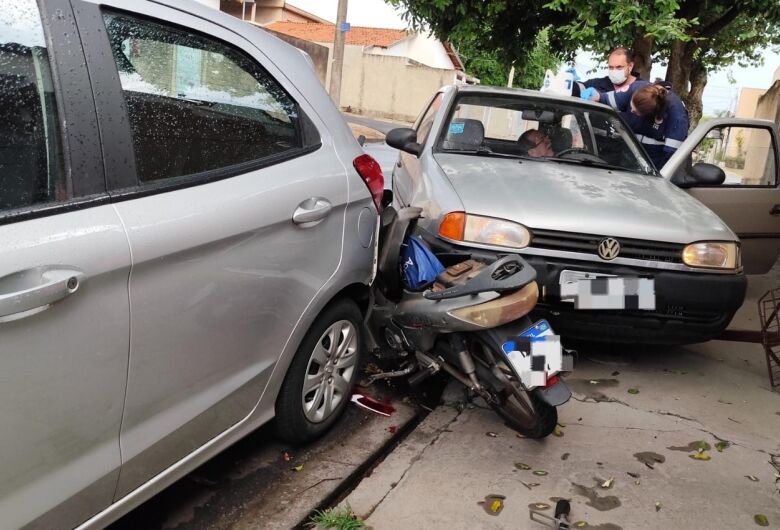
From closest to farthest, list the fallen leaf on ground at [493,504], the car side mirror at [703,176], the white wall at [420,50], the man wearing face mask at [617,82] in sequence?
the fallen leaf on ground at [493,504], the car side mirror at [703,176], the man wearing face mask at [617,82], the white wall at [420,50]

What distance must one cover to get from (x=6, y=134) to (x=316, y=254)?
4.07 ft

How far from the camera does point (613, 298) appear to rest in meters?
3.74

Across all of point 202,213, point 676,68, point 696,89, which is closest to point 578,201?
point 202,213

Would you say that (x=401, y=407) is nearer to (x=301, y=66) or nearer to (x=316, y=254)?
(x=316, y=254)

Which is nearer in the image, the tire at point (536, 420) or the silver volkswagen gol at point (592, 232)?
the tire at point (536, 420)

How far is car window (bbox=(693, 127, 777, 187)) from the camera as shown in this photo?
18.5 ft

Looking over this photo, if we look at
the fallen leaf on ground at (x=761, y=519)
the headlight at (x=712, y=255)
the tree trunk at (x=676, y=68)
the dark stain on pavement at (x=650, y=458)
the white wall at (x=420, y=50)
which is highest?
the white wall at (x=420, y=50)

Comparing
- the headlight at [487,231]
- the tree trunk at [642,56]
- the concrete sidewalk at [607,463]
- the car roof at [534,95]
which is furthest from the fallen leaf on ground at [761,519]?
the tree trunk at [642,56]

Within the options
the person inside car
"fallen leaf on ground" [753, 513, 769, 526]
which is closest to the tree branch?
the person inside car

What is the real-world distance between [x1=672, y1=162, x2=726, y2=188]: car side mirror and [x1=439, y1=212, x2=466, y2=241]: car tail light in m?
2.11

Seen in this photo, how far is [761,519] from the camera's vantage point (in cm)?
271

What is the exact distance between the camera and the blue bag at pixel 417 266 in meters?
3.36

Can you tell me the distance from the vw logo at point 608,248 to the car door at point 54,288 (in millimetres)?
2696

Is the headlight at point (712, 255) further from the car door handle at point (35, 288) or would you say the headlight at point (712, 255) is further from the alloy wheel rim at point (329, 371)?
the car door handle at point (35, 288)
